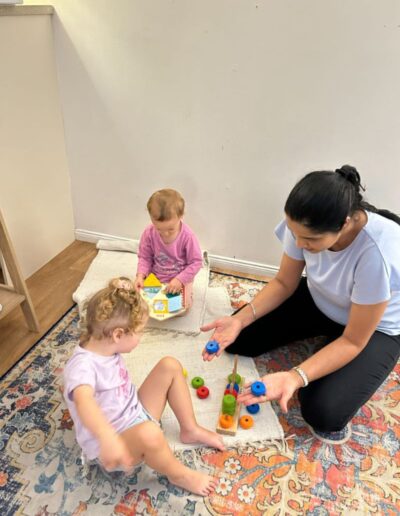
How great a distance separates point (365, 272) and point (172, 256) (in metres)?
0.80

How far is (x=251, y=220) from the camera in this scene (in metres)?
1.80

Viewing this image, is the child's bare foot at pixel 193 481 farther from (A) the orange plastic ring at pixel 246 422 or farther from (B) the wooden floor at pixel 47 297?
Result: (B) the wooden floor at pixel 47 297

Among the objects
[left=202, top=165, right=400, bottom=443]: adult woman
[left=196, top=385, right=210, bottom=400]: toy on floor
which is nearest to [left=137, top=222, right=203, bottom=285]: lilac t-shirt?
[left=202, top=165, right=400, bottom=443]: adult woman

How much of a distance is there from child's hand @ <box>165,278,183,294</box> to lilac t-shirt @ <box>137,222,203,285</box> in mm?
19

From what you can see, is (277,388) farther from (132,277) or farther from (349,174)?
(132,277)

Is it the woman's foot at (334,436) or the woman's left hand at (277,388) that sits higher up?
the woman's left hand at (277,388)

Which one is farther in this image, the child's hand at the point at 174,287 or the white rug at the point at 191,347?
the child's hand at the point at 174,287

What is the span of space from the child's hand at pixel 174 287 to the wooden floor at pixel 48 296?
0.39m

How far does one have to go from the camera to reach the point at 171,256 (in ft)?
5.34

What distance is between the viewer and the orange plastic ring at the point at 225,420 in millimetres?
1140

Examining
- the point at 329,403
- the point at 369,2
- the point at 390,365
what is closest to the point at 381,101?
the point at 369,2

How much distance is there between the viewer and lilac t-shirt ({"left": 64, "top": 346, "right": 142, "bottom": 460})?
35.0 inches

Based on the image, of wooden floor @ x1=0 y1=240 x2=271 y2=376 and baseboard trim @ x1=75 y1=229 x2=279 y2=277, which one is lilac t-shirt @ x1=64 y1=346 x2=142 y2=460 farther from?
baseboard trim @ x1=75 y1=229 x2=279 y2=277

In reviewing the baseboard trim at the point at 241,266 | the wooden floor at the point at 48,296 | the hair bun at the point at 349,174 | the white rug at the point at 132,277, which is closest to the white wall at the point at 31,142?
the wooden floor at the point at 48,296
